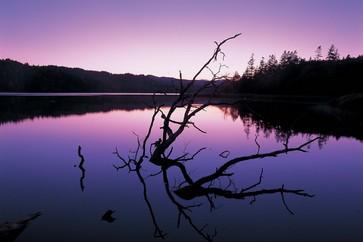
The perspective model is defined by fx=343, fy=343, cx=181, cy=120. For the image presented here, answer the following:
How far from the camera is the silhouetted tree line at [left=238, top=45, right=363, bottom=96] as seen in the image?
209ft

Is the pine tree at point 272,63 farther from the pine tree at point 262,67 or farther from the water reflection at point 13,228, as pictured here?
the water reflection at point 13,228

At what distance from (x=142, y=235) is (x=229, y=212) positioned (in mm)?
2097

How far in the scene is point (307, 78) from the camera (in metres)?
73.1

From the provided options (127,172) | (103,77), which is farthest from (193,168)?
(103,77)

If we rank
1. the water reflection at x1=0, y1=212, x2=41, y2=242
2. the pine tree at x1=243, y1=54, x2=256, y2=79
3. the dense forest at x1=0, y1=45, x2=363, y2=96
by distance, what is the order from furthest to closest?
the pine tree at x1=243, y1=54, x2=256, y2=79, the dense forest at x1=0, y1=45, x2=363, y2=96, the water reflection at x1=0, y1=212, x2=41, y2=242

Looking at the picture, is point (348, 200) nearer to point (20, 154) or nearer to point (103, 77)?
point (20, 154)

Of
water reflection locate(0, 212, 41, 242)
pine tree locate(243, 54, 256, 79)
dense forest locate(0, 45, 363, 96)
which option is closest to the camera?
water reflection locate(0, 212, 41, 242)

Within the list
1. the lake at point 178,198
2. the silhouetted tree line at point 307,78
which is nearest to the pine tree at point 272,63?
the silhouetted tree line at point 307,78

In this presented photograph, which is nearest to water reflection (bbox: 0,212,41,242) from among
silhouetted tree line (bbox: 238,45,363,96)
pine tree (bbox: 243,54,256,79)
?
silhouetted tree line (bbox: 238,45,363,96)

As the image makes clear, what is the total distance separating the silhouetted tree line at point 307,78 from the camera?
2504 inches

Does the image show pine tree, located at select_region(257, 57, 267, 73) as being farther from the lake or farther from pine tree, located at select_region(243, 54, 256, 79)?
the lake

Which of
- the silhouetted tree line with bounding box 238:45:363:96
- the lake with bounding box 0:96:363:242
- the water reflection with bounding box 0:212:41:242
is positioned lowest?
the lake with bounding box 0:96:363:242

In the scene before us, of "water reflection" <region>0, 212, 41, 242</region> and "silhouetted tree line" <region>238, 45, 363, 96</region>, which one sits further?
"silhouetted tree line" <region>238, 45, 363, 96</region>

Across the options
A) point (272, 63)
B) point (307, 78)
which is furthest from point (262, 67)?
point (307, 78)
